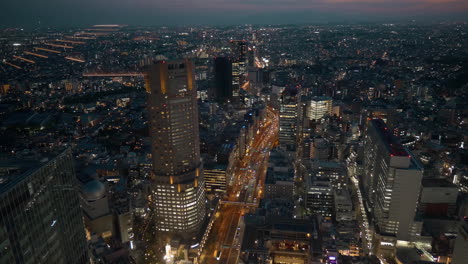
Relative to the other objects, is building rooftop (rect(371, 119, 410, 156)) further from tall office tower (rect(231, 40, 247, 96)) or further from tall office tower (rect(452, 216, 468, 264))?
tall office tower (rect(231, 40, 247, 96))

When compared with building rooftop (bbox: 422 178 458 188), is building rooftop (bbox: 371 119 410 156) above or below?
above

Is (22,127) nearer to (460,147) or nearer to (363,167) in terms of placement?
(363,167)

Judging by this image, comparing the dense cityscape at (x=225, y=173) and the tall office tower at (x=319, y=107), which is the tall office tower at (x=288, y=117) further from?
the tall office tower at (x=319, y=107)

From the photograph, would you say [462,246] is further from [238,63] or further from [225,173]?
[238,63]

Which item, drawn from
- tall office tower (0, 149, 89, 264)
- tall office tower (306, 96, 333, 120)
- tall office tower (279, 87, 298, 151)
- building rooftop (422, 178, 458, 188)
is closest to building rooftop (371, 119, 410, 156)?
building rooftop (422, 178, 458, 188)

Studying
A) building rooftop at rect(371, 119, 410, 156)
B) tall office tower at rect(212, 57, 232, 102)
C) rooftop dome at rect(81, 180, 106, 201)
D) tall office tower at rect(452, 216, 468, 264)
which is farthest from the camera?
tall office tower at rect(212, 57, 232, 102)

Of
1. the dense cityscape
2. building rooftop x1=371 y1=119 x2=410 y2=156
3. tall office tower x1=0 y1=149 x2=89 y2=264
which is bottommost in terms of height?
the dense cityscape

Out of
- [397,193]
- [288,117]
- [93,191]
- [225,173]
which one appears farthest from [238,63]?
[93,191]

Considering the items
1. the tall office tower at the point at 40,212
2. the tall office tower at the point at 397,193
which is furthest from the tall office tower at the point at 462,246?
the tall office tower at the point at 40,212
